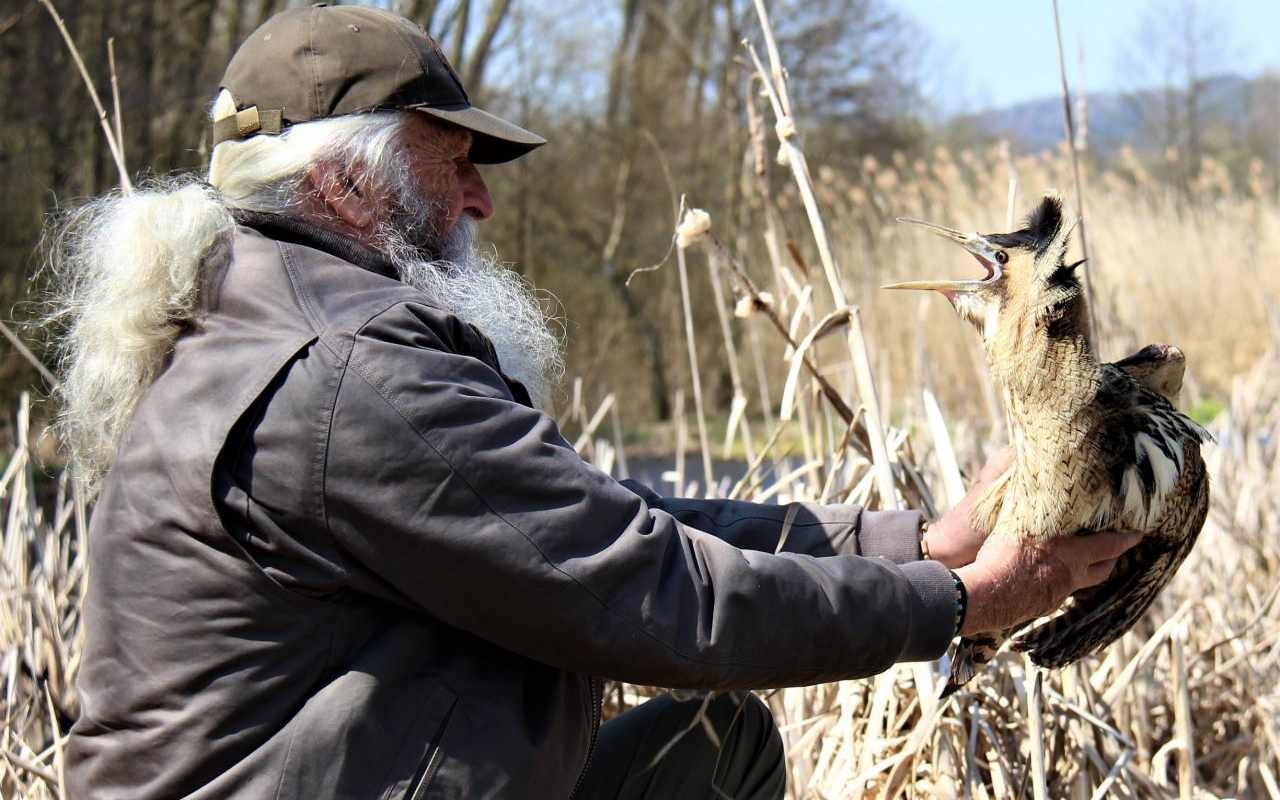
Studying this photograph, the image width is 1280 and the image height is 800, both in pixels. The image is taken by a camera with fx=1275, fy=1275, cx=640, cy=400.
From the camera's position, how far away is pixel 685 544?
1802 millimetres

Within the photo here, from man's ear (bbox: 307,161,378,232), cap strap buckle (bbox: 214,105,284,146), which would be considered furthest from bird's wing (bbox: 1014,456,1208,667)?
cap strap buckle (bbox: 214,105,284,146)

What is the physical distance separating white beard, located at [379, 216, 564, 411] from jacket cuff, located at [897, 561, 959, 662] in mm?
694

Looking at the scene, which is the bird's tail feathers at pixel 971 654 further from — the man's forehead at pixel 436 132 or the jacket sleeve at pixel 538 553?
the man's forehead at pixel 436 132

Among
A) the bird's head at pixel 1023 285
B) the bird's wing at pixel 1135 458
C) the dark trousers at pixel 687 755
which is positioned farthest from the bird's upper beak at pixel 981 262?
the dark trousers at pixel 687 755

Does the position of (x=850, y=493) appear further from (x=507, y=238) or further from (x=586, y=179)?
(x=586, y=179)

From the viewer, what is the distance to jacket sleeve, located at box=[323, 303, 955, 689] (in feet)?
5.44

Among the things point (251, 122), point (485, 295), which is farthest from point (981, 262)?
point (251, 122)

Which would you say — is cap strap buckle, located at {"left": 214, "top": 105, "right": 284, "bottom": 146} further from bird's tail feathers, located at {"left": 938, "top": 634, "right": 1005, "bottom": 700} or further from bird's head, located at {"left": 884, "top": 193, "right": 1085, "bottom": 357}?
bird's tail feathers, located at {"left": 938, "top": 634, "right": 1005, "bottom": 700}

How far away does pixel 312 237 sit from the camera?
192 cm

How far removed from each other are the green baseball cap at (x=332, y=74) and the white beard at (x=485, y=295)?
0.21m

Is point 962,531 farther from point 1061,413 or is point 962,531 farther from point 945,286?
point 945,286

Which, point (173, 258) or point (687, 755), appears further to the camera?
point (687, 755)

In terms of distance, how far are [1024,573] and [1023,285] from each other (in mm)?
447

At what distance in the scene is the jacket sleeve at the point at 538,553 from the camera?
166 centimetres
